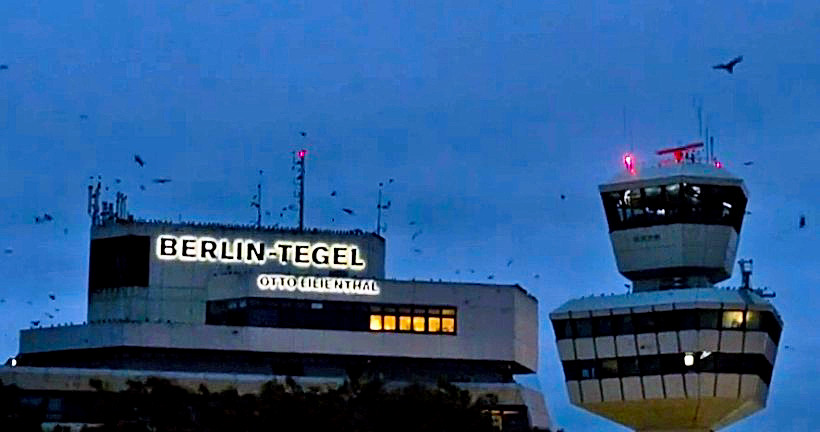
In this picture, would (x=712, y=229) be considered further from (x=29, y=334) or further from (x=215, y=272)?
(x=29, y=334)

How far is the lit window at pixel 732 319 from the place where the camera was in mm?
125812

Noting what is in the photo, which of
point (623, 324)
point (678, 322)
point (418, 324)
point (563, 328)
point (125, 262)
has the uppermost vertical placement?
point (125, 262)

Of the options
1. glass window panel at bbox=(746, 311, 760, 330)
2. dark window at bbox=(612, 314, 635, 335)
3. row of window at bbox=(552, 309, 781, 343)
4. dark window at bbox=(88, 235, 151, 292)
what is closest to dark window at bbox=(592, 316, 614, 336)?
row of window at bbox=(552, 309, 781, 343)

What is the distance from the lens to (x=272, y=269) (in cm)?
13450

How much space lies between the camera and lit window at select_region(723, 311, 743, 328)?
4953 inches

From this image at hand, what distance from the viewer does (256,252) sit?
13512cm

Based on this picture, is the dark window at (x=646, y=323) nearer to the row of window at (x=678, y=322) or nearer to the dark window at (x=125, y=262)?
the row of window at (x=678, y=322)

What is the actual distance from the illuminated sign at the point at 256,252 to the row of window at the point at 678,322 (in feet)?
61.0

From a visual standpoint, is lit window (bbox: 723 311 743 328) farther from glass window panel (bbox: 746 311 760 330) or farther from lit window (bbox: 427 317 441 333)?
lit window (bbox: 427 317 441 333)

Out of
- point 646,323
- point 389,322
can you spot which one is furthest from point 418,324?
point 646,323

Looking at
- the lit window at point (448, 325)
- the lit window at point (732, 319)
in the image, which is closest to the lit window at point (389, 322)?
the lit window at point (448, 325)

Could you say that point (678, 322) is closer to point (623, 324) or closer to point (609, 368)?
point (623, 324)

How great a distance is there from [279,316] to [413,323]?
10352mm

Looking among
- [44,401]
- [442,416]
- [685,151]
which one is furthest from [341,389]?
[685,151]
